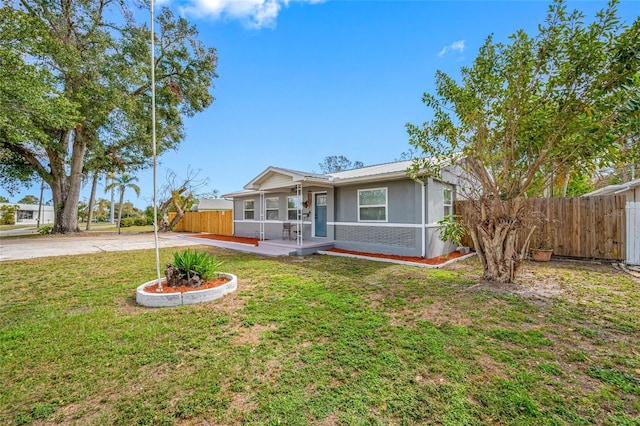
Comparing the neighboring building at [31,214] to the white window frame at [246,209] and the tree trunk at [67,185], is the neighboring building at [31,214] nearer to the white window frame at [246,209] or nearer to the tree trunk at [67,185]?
the tree trunk at [67,185]

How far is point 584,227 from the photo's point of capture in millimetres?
8133

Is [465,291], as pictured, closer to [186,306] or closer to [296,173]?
[186,306]

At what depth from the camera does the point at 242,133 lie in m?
18.6

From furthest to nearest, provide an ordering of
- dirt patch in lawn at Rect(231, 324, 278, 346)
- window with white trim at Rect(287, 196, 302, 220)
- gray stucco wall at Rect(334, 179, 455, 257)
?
1. window with white trim at Rect(287, 196, 302, 220)
2. gray stucco wall at Rect(334, 179, 455, 257)
3. dirt patch in lawn at Rect(231, 324, 278, 346)

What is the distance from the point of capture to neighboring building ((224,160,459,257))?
860 cm

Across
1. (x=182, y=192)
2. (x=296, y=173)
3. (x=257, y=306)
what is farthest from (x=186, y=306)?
(x=182, y=192)

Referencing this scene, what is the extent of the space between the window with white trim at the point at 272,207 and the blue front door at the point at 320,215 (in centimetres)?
253

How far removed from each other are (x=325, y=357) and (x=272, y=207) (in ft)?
36.8

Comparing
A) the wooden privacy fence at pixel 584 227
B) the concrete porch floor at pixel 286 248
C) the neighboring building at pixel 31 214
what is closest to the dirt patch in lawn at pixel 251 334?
the concrete porch floor at pixel 286 248

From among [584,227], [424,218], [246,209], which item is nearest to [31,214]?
[246,209]

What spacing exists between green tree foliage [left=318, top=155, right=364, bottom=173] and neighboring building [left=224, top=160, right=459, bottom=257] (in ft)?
97.9

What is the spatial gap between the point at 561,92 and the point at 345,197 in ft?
22.1

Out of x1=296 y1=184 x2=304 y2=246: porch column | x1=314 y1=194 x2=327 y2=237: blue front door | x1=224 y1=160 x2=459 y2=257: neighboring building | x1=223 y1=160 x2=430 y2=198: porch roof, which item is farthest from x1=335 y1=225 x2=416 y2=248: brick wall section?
x1=223 y1=160 x2=430 y2=198: porch roof

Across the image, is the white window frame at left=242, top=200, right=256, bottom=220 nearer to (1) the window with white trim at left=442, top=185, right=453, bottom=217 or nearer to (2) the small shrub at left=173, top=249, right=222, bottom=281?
(1) the window with white trim at left=442, top=185, right=453, bottom=217
